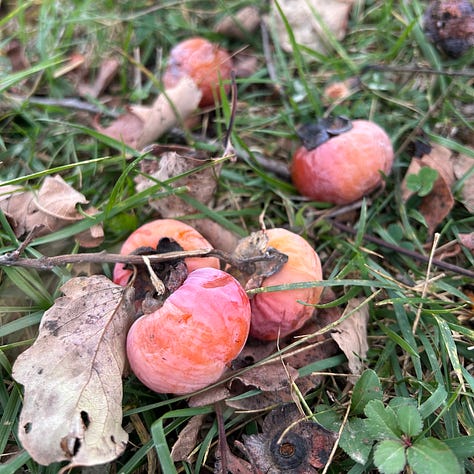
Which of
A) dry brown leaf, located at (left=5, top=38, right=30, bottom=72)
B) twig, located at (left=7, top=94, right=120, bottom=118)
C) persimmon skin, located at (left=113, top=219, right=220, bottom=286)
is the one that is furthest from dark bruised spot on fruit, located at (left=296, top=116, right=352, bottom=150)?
dry brown leaf, located at (left=5, top=38, right=30, bottom=72)

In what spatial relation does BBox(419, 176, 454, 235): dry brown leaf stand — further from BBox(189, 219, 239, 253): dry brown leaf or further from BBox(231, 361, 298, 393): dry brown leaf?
BBox(231, 361, 298, 393): dry brown leaf

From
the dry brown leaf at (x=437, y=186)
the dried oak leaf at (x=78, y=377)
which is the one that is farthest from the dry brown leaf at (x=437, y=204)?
the dried oak leaf at (x=78, y=377)

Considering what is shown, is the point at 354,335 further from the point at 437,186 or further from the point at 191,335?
the point at 437,186

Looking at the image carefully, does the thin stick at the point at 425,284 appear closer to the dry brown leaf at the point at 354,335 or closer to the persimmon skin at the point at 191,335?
the dry brown leaf at the point at 354,335

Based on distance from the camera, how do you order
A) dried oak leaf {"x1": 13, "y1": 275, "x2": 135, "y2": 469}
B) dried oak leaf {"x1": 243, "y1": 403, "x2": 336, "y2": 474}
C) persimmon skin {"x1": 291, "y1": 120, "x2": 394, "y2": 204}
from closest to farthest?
dried oak leaf {"x1": 13, "y1": 275, "x2": 135, "y2": 469} → dried oak leaf {"x1": 243, "y1": 403, "x2": 336, "y2": 474} → persimmon skin {"x1": 291, "y1": 120, "x2": 394, "y2": 204}

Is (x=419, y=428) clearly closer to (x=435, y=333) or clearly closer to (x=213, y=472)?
(x=435, y=333)

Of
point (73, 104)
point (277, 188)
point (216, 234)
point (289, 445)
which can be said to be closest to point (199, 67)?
point (73, 104)
